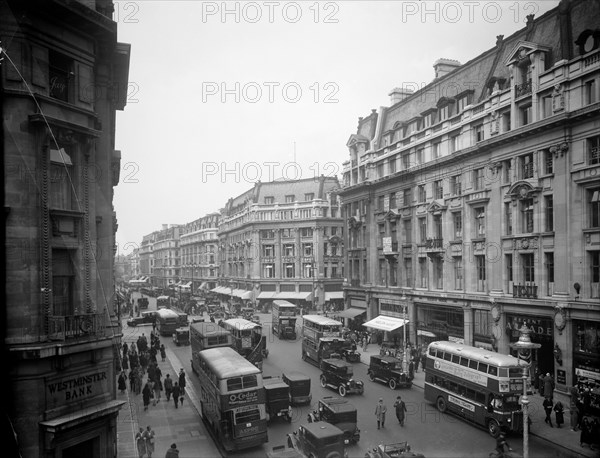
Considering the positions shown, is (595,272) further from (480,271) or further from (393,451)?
(393,451)

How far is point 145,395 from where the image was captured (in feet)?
84.9

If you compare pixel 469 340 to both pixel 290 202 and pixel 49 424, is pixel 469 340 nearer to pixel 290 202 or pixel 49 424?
pixel 49 424

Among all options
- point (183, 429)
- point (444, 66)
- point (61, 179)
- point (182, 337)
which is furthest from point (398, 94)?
point (61, 179)

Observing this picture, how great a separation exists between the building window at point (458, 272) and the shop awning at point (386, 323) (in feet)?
22.1

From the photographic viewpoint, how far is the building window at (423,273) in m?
42.4

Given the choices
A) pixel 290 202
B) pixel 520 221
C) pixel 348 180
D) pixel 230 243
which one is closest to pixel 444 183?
pixel 520 221

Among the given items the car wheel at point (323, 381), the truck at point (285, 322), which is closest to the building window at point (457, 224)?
the car wheel at point (323, 381)

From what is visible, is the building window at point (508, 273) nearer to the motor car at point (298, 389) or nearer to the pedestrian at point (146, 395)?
the motor car at point (298, 389)

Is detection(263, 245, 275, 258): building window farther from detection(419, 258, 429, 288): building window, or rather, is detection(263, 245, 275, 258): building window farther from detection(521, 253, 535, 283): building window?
detection(521, 253, 535, 283): building window

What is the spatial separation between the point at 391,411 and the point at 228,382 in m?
10.1

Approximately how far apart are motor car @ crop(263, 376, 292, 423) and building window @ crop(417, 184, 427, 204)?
24.6 m

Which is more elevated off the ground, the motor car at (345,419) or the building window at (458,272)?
the building window at (458,272)

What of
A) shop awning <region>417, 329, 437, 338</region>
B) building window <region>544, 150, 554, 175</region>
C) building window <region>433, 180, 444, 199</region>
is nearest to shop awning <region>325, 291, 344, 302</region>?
shop awning <region>417, 329, 437, 338</region>

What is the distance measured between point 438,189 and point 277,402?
978 inches
